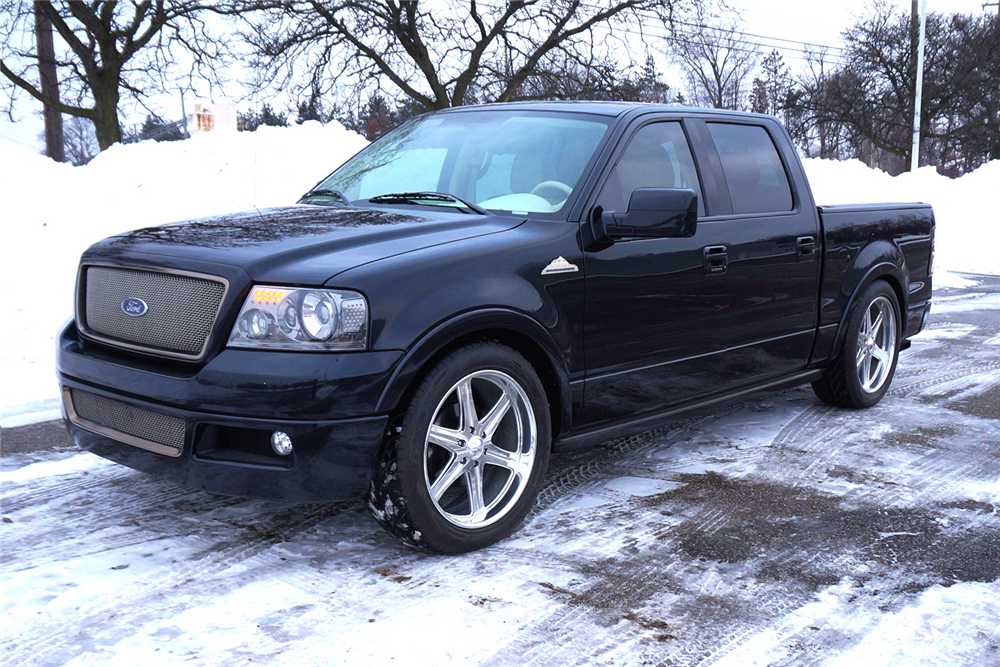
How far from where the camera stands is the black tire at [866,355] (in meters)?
5.92

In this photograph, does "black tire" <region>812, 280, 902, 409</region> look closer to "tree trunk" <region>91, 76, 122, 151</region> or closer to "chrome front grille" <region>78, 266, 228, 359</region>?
"chrome front grille" <region>78, 266, 228, 359</region>

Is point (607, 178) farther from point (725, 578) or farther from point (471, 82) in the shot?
point (471, 82)

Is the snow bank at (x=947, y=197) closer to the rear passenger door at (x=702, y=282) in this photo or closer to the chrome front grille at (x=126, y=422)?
the rear passenger door at (x=702, y=282)

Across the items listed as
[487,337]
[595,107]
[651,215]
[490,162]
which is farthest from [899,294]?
[487,337]

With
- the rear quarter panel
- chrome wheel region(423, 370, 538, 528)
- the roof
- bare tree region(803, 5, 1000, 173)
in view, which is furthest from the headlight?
bare tree region(803, 5, 1000, 173)

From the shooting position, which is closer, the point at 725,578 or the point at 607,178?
the point at 725,578

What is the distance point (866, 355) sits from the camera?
622 cm

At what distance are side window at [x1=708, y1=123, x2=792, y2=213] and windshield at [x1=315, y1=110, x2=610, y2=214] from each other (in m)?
0.89

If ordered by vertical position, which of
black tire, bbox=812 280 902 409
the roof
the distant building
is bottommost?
black tire, bbox=812 280 902 409

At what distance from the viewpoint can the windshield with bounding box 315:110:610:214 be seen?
4363 mm

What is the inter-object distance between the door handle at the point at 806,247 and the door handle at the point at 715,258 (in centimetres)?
72

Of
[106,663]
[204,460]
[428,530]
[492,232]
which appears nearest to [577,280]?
[492,232]

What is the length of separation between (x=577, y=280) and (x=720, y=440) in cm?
185

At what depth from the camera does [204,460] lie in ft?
11.1
